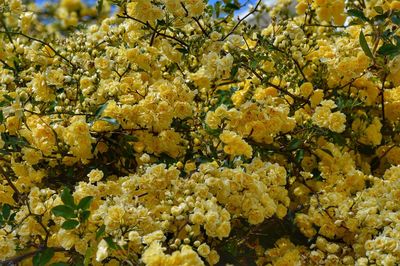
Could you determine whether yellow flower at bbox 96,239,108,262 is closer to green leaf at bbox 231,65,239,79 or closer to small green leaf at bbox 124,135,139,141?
small green leaf at bbox 124,135,139,141

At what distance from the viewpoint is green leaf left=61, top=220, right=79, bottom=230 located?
166cm

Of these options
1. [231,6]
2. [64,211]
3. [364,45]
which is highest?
[231,6]

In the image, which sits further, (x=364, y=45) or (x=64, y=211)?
(x=364, y=45)

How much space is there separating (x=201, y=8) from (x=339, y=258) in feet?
2.83

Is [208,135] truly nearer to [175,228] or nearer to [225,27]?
[175,228]

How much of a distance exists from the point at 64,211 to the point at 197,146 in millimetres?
703

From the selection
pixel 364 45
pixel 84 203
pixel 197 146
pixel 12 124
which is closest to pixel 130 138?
pixel 197 146

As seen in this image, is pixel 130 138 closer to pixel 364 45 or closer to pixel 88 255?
pixel 88 255

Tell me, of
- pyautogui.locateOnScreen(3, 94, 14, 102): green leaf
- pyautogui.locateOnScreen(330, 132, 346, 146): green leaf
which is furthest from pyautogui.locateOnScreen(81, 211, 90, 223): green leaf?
pyautogui.locateOnScreen(330, 132, 346, 146): green leaf

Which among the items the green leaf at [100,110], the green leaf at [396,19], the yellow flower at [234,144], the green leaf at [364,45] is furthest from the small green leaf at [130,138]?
the green leaf at [396,19]

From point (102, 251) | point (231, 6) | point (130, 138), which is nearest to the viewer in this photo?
point (102, 251)

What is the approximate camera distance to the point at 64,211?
1.67m

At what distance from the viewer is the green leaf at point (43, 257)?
1.75 metres

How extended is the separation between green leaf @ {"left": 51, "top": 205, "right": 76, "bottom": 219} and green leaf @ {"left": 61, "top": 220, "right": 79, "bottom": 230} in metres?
0.01
